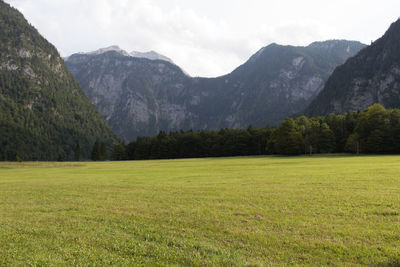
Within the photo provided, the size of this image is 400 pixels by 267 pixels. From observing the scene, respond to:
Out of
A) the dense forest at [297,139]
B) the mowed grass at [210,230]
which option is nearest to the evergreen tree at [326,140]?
the dense forest at [297,139]

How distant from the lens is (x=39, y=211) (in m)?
14.9

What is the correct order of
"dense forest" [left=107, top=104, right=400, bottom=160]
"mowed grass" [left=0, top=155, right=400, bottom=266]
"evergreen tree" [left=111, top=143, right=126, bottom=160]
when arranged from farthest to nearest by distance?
1. "evergreen tree" [left=111, top=143, right=126, bottom=160]
2. "dense forest" [left=107, top=104, right=400, bottom=160]
3. "mowed grass" [left=0, top=155, right=400, bottom=266]

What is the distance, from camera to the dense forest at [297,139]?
76.3m

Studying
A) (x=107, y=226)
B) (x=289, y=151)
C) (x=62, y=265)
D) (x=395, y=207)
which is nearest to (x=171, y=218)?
(x=107, y=226)

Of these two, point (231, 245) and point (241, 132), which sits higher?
point (241, 132)

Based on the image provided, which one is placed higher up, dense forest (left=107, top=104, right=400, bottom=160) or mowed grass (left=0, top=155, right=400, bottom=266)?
dense forest (left=107, top=104, right=400, bottom=160)

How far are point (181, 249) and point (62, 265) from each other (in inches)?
151

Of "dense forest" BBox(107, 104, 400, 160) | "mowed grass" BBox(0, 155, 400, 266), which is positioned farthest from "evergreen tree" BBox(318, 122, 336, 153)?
"mowed grass" BBox(0, 155, 400, 266)

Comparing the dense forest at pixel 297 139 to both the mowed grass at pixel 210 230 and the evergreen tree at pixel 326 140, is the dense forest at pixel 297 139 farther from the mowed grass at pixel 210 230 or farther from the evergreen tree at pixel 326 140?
the mowed grass at pixel 210 230

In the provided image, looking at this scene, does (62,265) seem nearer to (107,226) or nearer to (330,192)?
(107,226)

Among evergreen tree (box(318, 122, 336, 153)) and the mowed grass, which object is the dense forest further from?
the mowed grass

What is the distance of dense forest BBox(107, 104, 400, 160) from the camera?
76319 millimetres

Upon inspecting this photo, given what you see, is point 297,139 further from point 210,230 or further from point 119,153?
point 119,153

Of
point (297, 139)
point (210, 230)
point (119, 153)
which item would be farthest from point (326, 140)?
point (119, 153)
